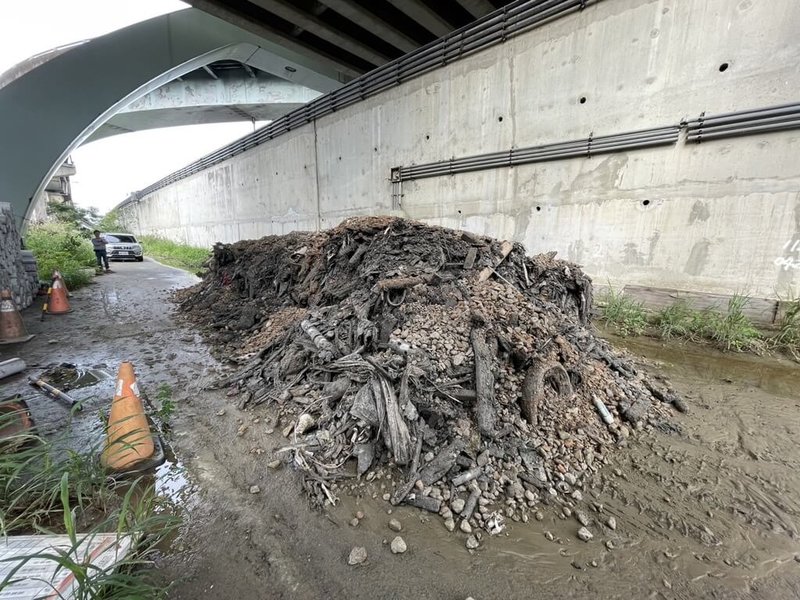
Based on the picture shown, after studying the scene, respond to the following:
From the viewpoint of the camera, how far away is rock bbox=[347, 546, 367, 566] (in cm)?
168

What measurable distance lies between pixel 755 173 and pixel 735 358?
270 cm

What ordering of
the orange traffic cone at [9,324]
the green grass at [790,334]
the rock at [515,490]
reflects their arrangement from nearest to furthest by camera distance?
the rock at [515,490], the green grass at [790,334], the orange traffic cone at [9,324]

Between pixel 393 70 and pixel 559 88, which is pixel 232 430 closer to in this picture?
pixel 559 88

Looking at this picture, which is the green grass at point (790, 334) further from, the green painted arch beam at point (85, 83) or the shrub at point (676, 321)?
the green painted arch beam at point (85, 83)

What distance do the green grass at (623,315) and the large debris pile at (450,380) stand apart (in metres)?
1.50

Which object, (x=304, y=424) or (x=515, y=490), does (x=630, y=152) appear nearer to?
(x=515, y=490)

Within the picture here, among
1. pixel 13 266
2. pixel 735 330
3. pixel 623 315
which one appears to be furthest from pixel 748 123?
pixel 13 266

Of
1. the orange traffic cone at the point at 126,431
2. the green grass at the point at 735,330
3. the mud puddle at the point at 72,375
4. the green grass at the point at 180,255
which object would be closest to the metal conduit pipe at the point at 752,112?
the green grass at the point at 735,330

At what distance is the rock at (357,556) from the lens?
5.52 ft

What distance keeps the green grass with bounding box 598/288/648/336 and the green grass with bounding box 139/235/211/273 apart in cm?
1336

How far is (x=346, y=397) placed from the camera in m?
2.76

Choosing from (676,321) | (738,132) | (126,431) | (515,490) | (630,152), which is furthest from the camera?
(630,152)

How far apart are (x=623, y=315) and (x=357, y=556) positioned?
5533 millimetres

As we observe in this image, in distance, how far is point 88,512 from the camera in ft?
6.32
